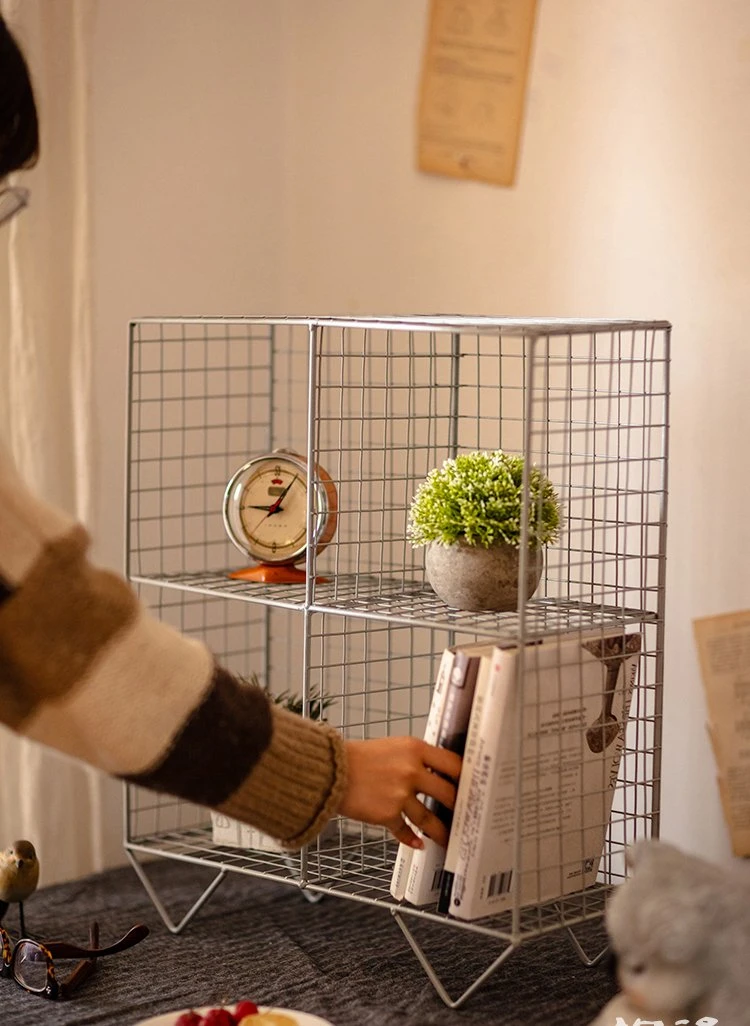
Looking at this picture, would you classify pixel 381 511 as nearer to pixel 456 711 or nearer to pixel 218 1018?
pixel 456 711

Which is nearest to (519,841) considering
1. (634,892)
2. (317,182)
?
(634,892)

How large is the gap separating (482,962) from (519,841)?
30 centimetres

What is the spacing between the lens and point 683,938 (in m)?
0.98

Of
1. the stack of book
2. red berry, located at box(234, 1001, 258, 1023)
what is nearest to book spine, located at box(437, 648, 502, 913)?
the stack of book

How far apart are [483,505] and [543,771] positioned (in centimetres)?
27

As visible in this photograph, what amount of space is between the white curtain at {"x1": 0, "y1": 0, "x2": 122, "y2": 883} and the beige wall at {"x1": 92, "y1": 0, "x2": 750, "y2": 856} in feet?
0.40

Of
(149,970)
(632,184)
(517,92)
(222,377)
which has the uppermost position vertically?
(517,92)

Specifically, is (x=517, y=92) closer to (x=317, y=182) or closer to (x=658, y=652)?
(x=317, y=182)

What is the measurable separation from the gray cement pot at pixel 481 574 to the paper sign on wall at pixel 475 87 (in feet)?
2.19

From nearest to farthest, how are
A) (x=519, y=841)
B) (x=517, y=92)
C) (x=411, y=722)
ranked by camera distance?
(x=519, y=841) → (x=517, y=92) → (x=411, y=722)

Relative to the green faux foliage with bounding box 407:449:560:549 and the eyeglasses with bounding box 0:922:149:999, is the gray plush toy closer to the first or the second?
the green faux foliage with bounding box 407:449:560:549

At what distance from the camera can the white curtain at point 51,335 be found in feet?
5.90

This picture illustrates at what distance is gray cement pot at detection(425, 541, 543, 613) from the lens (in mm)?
1391

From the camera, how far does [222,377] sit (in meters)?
2.14
